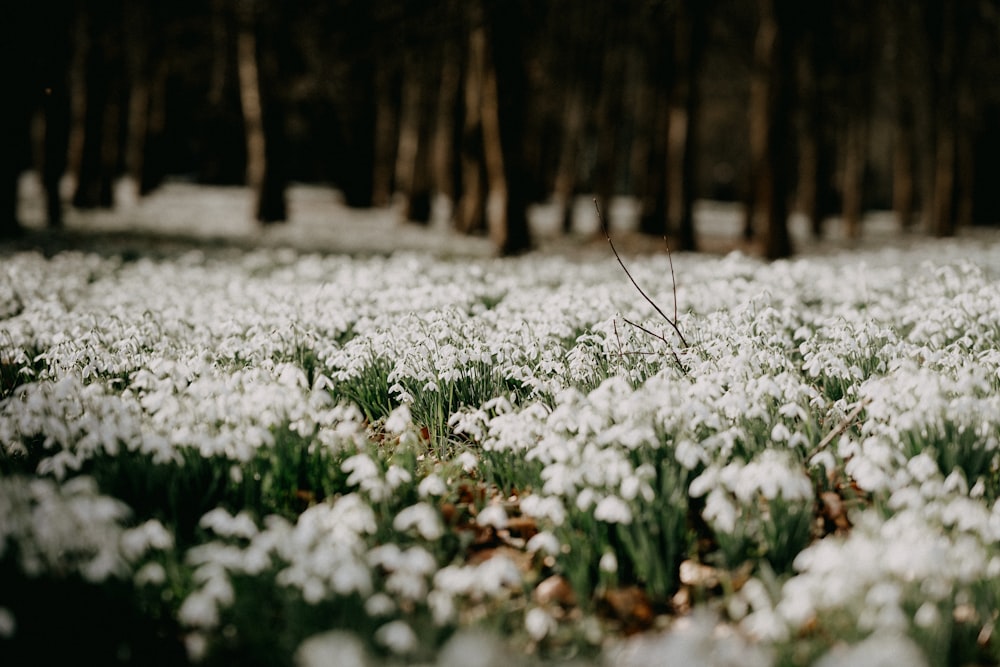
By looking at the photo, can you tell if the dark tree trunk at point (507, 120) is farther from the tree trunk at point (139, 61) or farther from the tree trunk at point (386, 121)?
the tree trunk at point (139, 61)

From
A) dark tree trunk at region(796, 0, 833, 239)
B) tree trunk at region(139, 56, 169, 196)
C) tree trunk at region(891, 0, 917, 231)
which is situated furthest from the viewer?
tree trunk at region(139, 56, 169, 196)

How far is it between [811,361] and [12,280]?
7.12 m

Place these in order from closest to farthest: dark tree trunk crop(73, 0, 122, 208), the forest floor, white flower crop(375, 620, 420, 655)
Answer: white flower crop(375, 620, 420, 655) → the forest floor → dark tree trunk crop(73, 0, 122, 208)

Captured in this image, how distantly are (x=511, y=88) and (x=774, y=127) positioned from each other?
3893 millimetres

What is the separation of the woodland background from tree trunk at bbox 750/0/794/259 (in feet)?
0.10

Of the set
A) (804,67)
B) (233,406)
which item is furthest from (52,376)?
(804,67)

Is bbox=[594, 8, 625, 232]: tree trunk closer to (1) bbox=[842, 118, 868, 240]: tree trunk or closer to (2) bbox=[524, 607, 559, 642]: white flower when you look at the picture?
(1) bbox=[842, 118, 868, 240]: tree trunk

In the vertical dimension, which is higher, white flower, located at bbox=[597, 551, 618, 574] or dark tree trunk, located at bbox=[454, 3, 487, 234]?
dark tree trunk, located at bbox=[454, 3, 487, 234]

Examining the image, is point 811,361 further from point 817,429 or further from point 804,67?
point 804,67

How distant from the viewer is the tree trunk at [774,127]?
449 inches

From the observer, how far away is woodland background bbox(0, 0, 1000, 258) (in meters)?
12.1

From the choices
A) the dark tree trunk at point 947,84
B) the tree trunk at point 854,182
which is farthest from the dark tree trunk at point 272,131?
the tree trunk at point 854,182

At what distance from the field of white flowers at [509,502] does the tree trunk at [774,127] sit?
674 cm

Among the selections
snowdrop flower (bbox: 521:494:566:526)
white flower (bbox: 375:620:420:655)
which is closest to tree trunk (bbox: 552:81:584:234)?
snowdrop flower (bbox: 521:494:566:526)
